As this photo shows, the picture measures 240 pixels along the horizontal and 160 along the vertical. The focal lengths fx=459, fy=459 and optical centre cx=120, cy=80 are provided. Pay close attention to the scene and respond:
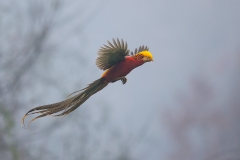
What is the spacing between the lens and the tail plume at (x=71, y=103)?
19 centimetres

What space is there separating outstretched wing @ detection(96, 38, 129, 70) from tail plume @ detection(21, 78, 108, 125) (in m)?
0.02

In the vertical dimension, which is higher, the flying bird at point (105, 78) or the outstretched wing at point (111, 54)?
the outstretched wing at point (111, 54)

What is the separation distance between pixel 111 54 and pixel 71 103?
0.04 m

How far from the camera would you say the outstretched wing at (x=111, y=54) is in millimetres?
221

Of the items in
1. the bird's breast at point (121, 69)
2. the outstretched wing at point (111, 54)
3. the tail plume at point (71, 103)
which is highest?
the outstretched wing at point (111, 54)

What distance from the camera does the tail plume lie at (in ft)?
0.63

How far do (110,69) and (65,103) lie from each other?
0.03 m

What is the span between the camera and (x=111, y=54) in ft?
0.76

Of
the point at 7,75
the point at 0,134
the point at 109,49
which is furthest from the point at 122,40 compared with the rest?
the point at 0,134

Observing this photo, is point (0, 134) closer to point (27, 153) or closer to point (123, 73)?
point (27, 153)

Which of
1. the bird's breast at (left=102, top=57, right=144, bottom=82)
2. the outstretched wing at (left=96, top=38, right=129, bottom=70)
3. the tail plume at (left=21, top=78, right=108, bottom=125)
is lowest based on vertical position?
the tail plume at (left=21, top=78, right=108, bottom=125)

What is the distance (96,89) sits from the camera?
0.20m

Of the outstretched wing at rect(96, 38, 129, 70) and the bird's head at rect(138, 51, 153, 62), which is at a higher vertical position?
the outstretched wing at rect(96, 38, 129, 70)

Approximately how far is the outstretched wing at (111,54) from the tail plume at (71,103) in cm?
2
